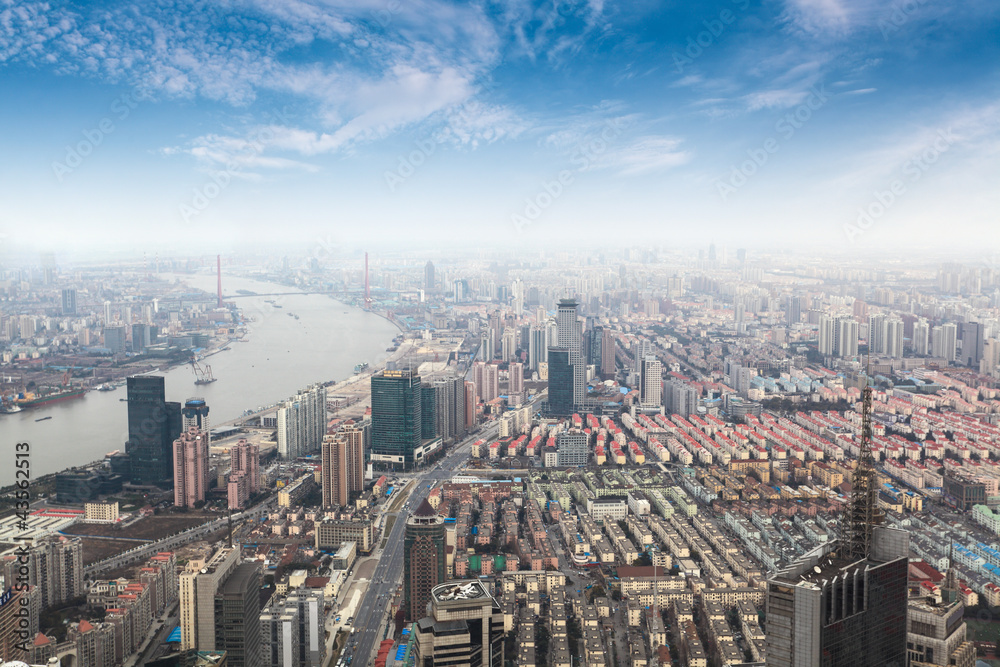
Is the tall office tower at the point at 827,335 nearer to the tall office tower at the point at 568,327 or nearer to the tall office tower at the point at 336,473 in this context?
the tall office tower at the point at 568,327

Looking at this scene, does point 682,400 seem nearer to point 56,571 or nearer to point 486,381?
point 486,381

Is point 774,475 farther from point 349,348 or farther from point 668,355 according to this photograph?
point 349,348

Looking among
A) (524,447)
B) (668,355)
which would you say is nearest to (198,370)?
(524,447)

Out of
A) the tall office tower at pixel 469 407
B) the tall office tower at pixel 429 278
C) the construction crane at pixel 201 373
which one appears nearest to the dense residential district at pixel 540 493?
the tall office tower at pixel 469 407

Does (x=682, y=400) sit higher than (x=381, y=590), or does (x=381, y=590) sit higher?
(x=682, y=400)

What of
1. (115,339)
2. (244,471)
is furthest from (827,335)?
(115,339)

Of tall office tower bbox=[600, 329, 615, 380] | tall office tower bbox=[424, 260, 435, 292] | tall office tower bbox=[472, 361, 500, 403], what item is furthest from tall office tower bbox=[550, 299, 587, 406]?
tall office tower bbox=[424, 260, 435, 292]
